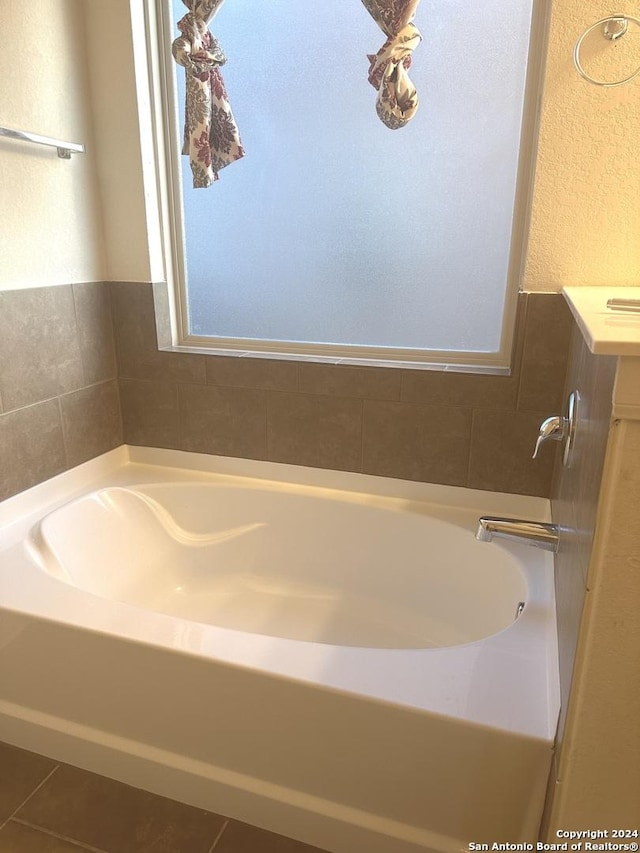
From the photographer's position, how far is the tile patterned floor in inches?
54.1

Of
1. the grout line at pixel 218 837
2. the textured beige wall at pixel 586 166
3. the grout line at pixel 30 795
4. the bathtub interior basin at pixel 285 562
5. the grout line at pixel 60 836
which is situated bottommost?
the grout line at pixel 60 836

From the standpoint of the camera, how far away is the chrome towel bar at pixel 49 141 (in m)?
1.66

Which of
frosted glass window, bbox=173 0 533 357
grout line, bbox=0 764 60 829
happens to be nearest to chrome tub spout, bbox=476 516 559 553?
frosted glass window, bbox=173 0 533 357

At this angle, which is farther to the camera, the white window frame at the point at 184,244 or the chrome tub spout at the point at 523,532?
the white window frame at the point at 184,244

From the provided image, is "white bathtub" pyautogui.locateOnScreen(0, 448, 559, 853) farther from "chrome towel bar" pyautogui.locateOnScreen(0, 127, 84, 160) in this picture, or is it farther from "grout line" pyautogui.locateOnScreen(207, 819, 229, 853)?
"chrome towel bar" pyautogui.locateOnScreen(0, 127, 84, 160)

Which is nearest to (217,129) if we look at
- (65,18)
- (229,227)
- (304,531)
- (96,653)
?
(229,227)

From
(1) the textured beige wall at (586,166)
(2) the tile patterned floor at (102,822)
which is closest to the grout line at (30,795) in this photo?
(2) the tile patterned floor at (102,822)

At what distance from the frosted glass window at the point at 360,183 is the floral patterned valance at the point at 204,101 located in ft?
0.45

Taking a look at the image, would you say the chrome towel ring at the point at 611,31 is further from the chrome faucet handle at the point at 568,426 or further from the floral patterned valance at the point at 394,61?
the chrome faucet handle at the point at 568,426

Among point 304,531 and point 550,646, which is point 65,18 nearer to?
point 304,531

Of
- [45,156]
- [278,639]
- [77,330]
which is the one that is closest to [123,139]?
[45,156]

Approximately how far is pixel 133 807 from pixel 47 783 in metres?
0.24

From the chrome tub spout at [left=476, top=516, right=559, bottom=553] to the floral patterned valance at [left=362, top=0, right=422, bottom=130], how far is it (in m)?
1.10

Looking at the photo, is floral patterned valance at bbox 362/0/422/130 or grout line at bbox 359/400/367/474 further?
grout line at bbox 359/400/367/474
